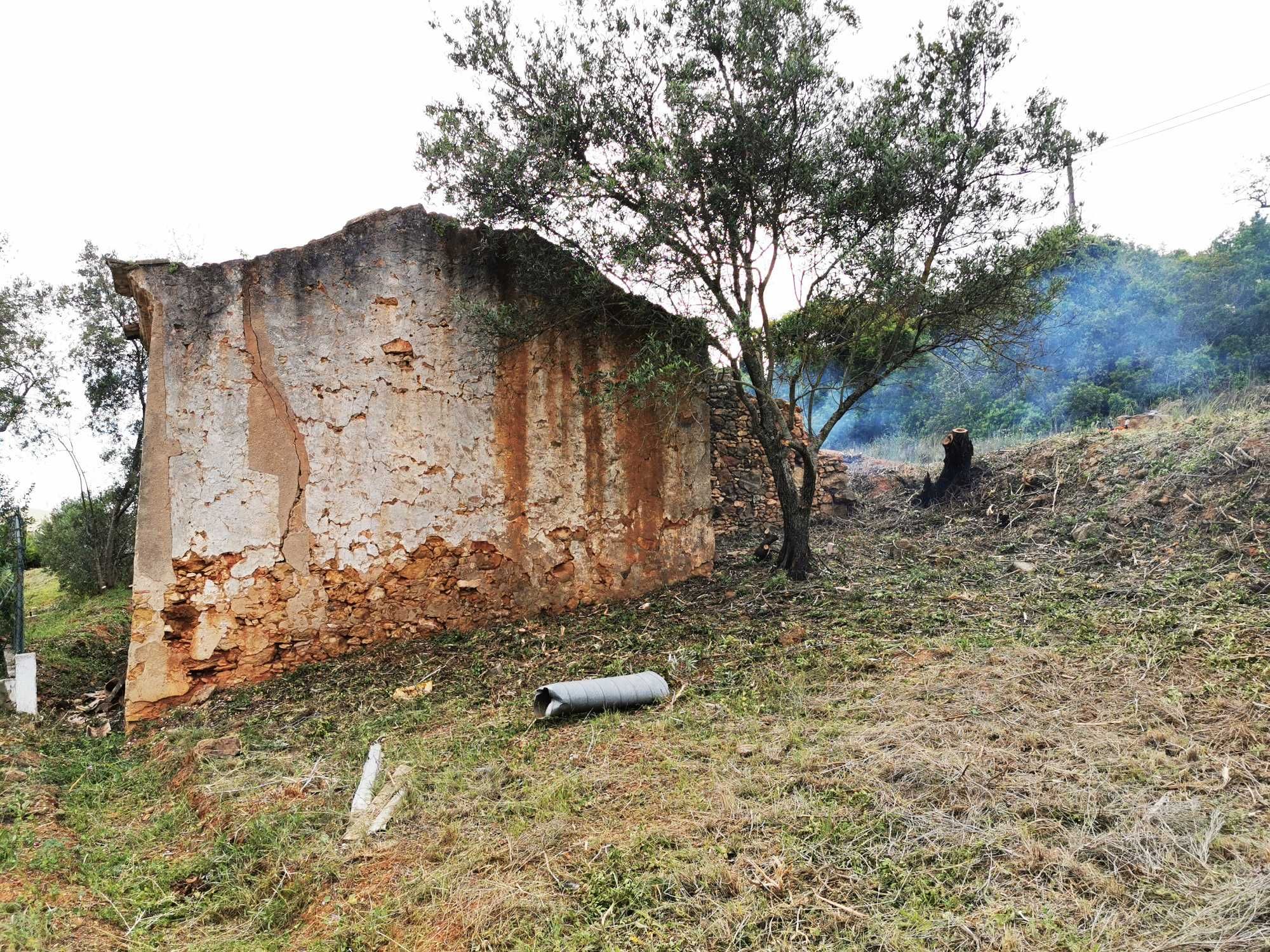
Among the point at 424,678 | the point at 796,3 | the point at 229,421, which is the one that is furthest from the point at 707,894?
the point at 796,3

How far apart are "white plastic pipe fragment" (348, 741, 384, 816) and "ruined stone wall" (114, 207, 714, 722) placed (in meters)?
2.12

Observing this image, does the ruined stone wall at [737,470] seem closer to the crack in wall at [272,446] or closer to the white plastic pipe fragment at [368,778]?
the crack in wall at [272,446]

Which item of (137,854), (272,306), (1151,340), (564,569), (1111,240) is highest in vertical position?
(1111,240)

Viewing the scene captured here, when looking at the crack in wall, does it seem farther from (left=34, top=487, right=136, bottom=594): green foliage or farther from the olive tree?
(left=34, top=487, right=136, bottom=594): green foliage

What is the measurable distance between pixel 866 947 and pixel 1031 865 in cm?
83

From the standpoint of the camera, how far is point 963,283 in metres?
7.64

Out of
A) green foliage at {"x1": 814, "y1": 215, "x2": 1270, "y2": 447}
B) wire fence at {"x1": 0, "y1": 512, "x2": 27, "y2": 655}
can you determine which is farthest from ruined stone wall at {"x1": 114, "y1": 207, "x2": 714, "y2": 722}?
green foliage at {"x1": 814, "y1": 215, "x2": 1270, "y2": 447}

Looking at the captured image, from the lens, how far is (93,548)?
14781mm

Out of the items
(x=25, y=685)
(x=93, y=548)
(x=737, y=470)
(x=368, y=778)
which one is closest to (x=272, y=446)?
(x=25, y=685)

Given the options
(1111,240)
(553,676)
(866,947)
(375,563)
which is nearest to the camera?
(866,947)

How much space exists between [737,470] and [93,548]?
12793 mm

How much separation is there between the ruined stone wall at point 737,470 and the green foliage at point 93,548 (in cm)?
1186

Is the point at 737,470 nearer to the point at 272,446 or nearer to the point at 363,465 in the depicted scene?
the point at 363,465

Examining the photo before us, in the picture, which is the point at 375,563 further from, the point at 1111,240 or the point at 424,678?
the point at 1111,240
